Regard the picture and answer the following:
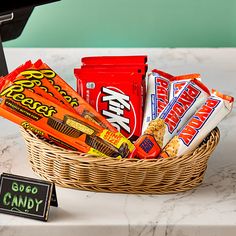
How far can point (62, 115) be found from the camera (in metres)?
1.33

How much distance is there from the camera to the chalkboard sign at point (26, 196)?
1.24 m

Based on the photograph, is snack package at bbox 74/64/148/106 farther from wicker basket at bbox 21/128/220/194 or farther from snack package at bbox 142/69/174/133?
wicker basket at bbox 21/128/220/194

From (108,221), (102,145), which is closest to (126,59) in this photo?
(102,145)

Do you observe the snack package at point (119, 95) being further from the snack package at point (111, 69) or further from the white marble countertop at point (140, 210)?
the white marble countertop at point (140, 210)

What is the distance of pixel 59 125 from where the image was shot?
1.32 metres

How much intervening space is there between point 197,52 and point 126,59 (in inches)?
27.7

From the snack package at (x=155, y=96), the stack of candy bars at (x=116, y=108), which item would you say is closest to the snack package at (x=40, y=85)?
the stack of candy bars at (x=116, y=108)

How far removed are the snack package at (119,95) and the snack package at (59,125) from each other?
6 centimetres

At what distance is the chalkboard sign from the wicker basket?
0.07 m

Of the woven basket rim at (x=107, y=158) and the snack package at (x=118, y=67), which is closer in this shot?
the woven basket rim at (x=107, y=158)

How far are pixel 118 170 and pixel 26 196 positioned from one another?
160mm

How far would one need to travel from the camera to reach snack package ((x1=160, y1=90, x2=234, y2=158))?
4.27 ft

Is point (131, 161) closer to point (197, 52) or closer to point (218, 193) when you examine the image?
point (218, 193)

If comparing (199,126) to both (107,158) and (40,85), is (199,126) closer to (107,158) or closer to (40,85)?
(107,158)
